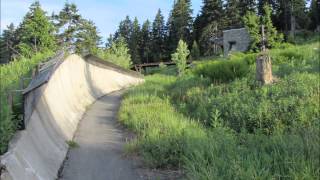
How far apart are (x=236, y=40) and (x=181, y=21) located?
841 centimetres

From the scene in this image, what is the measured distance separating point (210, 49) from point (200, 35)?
3.90 meters

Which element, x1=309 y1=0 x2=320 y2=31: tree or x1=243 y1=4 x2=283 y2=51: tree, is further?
x1=309 y1=0 x2=320 y2=31: tree

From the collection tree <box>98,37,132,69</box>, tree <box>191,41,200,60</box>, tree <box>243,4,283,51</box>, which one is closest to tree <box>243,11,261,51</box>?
tree <box>243,4,283,51</box>

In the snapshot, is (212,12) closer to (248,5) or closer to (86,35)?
(248,5)

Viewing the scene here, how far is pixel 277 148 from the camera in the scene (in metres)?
8.70

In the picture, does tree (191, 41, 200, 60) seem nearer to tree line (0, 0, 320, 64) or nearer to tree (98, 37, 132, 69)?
tree line (0, 0, 320, 64)

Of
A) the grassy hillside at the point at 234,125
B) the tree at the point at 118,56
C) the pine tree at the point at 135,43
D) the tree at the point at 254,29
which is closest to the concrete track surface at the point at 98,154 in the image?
the grassy hillside at the point at 234,125

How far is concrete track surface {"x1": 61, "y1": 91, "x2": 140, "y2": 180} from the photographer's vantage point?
9.26m

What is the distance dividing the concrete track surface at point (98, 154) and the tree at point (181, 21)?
46248 millimetres

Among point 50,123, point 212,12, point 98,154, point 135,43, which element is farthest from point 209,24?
point 50,123

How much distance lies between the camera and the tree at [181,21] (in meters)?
61.5

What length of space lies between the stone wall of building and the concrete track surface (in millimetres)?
42780

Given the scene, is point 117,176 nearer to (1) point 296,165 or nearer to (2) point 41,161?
(2) point 41,161

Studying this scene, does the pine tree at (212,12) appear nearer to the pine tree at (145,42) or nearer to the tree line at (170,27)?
the tree line at (170,27)
